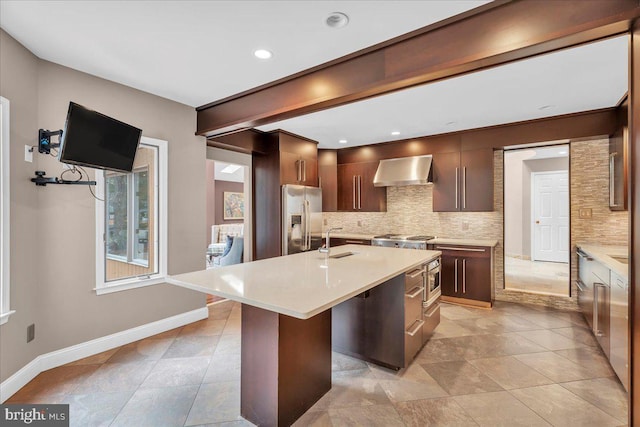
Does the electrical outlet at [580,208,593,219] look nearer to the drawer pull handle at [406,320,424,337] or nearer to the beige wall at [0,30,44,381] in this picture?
the drawer pull handle at [406,320,424,337]

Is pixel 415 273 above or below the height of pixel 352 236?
below

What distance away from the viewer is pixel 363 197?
216 inches

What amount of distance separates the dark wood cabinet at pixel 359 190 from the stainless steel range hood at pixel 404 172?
245mm

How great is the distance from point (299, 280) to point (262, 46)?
1.70 m

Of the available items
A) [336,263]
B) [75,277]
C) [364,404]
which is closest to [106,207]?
[75,277]

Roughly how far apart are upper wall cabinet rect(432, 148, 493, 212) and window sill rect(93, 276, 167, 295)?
3.88m

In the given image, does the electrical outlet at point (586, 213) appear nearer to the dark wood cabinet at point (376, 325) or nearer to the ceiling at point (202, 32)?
the dark wood cabinet at point (376, 325)

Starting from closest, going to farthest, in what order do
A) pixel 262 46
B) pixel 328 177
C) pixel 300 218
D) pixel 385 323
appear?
pixel 262 46
pixel 385 323
pixel 300 218
pixel 328 177

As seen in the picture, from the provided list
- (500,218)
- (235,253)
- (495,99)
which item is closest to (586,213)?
(500,218)

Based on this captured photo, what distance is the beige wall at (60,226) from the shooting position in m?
2.26

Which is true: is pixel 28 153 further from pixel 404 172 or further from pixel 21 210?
pixel 404 172

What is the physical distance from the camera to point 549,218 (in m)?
5.14

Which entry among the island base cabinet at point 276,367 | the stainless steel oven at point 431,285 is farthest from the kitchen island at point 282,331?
the stainless steel oven at point 431,285

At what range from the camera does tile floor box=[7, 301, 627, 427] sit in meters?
1.93
